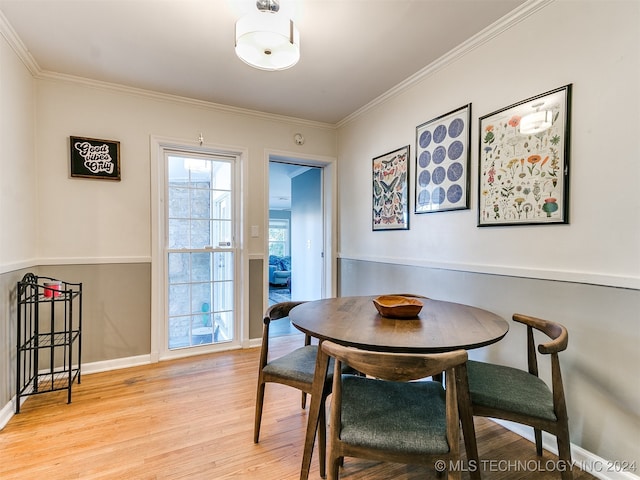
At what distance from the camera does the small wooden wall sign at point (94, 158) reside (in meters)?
2.60

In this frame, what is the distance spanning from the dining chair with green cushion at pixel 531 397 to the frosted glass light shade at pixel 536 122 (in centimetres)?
104

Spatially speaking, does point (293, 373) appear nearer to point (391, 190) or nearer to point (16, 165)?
point (391, 190)

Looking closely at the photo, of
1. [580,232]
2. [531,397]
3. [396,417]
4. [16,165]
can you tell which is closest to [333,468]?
[396,417]

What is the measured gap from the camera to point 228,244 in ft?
10.8

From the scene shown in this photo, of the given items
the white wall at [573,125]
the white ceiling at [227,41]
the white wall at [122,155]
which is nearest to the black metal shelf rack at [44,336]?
the white wall at [122,155]

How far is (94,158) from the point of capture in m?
Result: 2.66

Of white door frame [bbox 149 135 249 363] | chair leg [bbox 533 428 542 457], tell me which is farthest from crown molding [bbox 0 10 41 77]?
chair leg [bbox 533 428 542 457]

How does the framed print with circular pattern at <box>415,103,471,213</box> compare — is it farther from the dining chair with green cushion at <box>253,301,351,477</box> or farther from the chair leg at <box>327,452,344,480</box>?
the chair leg at <box>327,452,344,480</box>

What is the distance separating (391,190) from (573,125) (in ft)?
4.61

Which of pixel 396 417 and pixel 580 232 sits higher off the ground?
pixel 580 232

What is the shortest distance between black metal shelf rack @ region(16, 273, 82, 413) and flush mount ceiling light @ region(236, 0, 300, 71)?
2004 mm

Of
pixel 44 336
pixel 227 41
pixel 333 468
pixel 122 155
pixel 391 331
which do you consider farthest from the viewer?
pixel 122 155

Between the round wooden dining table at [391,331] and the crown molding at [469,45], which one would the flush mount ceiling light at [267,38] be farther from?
the round wooden dining table at [391,331]

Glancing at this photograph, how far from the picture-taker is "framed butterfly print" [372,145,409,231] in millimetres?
2691
